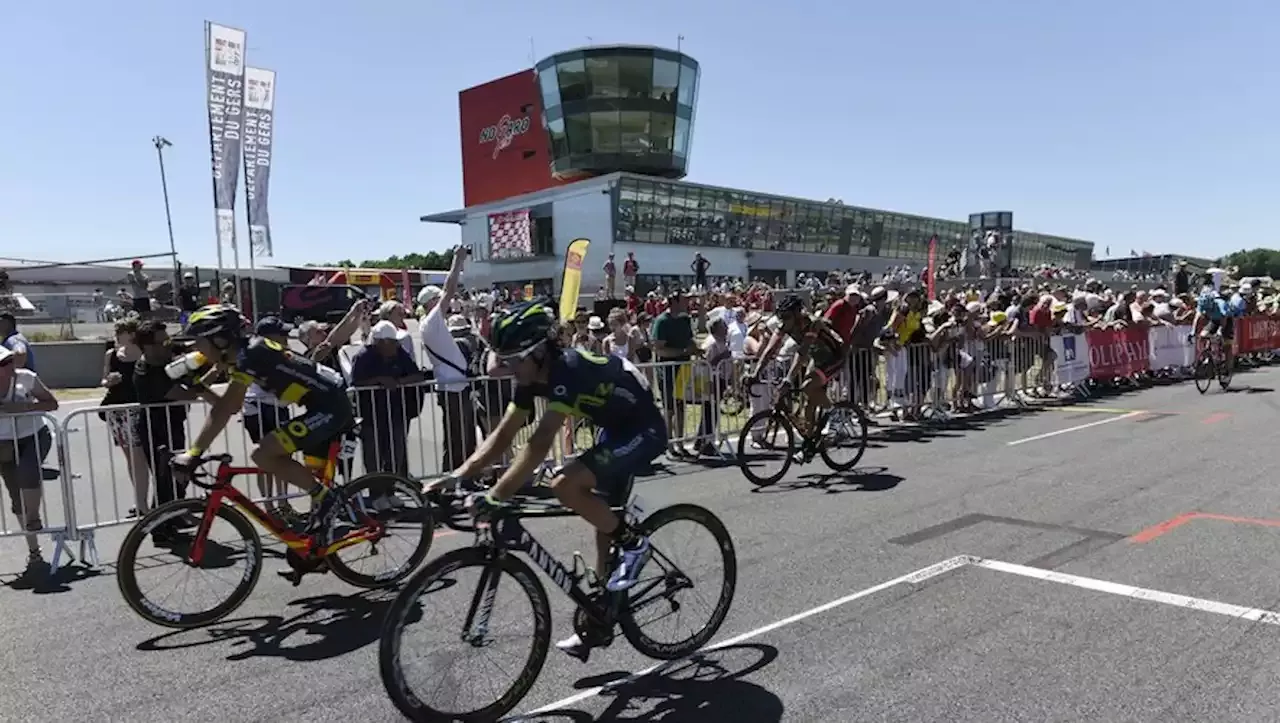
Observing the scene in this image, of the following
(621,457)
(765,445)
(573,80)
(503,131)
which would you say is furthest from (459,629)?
(503,131)

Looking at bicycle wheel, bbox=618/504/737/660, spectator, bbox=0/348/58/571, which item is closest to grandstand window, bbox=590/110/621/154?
spectator, bbox=0/348/58/571

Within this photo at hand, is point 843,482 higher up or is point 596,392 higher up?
point 596,392

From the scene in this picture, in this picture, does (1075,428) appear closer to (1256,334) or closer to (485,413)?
(485,413)

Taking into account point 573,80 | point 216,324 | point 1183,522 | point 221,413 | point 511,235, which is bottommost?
point 1183,522

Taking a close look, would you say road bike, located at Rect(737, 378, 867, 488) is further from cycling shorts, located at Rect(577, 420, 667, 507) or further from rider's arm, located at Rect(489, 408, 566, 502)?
rider's arm, located at Rect(489, 408, 566, 502)

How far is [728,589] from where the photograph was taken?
15.5 ft

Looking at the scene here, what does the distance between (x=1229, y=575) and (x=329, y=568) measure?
5.68 m

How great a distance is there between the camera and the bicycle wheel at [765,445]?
8750 mm

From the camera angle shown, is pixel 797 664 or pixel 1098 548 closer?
pixel 797 664

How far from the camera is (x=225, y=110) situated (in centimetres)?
2484

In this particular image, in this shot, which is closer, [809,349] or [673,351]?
[809,349]

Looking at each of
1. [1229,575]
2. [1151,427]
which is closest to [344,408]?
[1229,575]

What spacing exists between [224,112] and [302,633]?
23.8 meters

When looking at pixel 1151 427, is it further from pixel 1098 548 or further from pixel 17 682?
pixel 17 682
